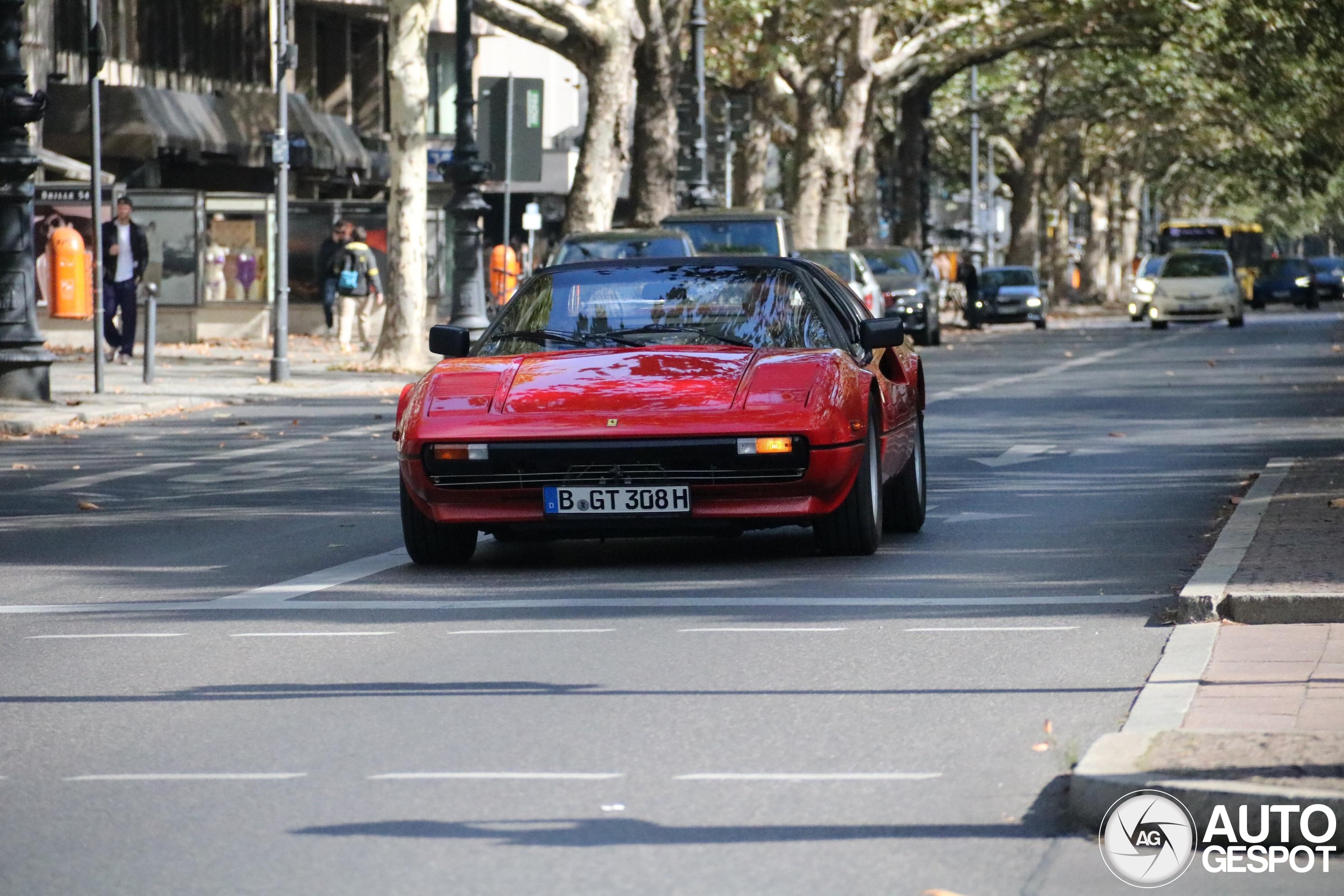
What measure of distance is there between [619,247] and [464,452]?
1665 cm

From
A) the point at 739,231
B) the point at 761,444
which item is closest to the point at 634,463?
the point at 761,444

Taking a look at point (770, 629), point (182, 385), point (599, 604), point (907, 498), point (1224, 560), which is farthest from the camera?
point (182, 385)

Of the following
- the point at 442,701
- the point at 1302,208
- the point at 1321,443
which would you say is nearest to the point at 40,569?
the point at 442,701

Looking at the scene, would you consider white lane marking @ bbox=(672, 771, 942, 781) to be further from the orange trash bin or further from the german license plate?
the orange trash bin

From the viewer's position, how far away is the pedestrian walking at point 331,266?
34.5 meters

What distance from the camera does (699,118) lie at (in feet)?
131

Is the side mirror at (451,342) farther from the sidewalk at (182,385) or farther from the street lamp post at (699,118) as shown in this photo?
the street lamp post at (699,118)

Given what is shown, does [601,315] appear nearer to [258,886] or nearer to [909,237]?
[258,886]

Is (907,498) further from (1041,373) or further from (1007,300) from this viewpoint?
(1007,300)

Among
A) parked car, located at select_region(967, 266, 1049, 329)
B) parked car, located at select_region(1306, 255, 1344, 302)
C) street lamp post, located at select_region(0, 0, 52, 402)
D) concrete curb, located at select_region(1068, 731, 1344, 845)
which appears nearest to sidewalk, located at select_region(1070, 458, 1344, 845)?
concrete curb, located at select_region(1068, 731, 1344, 845)

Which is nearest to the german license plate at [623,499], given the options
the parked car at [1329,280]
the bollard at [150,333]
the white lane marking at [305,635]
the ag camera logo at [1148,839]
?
the white lane marking at [305,635]

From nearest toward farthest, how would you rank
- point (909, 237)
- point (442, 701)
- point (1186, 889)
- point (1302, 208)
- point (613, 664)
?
point (1186, 889) < point (442, 701) < point (613, 664) < point (909, 237) < point (1302, 208)

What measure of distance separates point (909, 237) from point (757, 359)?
161 feet

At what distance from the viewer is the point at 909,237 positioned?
5925cm
